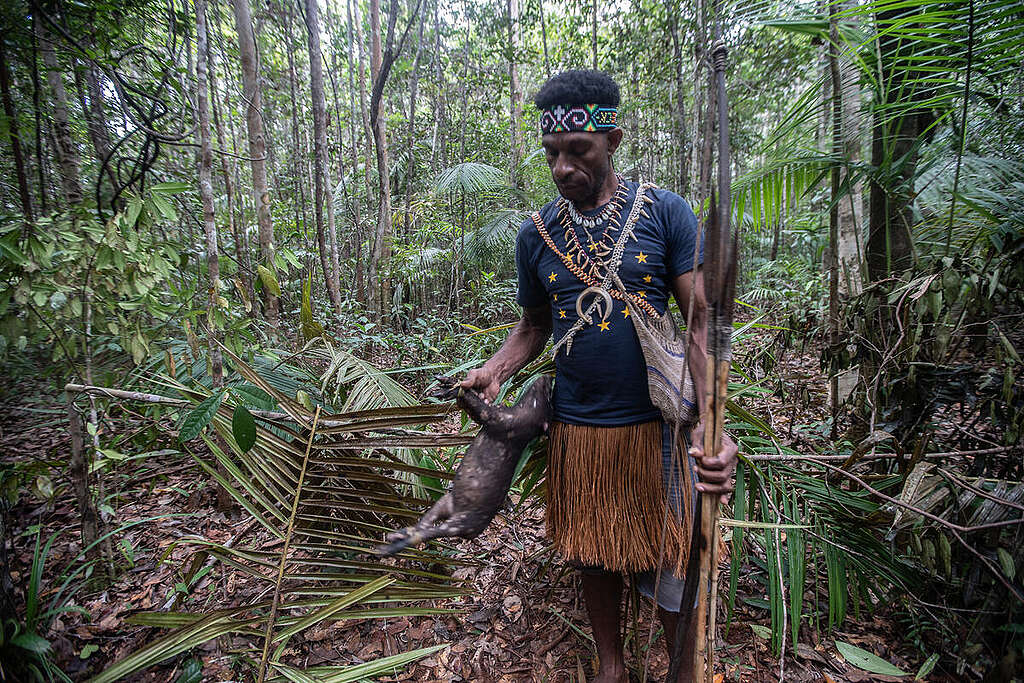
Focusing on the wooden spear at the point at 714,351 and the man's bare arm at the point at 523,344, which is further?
the man's bare arm at the point at 523,344

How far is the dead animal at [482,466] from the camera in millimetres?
1286

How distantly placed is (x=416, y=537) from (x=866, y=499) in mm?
1490

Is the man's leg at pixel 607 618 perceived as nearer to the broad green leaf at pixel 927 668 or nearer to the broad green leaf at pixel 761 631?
the broad green leaf at pixel 761 631

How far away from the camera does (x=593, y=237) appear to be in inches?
54.4

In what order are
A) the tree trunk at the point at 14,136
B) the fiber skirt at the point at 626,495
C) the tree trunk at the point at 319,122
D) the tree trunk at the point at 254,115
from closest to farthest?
the fiber skirt at the point at 626,495 < the tree trunk at the point at 14,136 < the tree trunk at the point at 254,115 < the tree trunk at the point at 319,122

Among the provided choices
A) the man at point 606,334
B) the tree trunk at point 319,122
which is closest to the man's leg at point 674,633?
the man at point 606,334

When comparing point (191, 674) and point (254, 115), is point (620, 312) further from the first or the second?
point (254, 115)

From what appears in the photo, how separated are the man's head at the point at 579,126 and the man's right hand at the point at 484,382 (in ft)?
1.99

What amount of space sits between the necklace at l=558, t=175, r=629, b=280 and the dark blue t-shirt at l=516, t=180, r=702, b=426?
0.02 m

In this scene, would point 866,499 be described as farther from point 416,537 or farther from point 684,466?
point 416,537

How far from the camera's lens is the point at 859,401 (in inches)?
79.7

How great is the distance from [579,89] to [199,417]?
4.66 ft

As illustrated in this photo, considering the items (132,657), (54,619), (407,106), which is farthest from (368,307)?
(407,106)

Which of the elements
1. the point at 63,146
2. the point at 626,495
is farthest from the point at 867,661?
the point at 63,146
